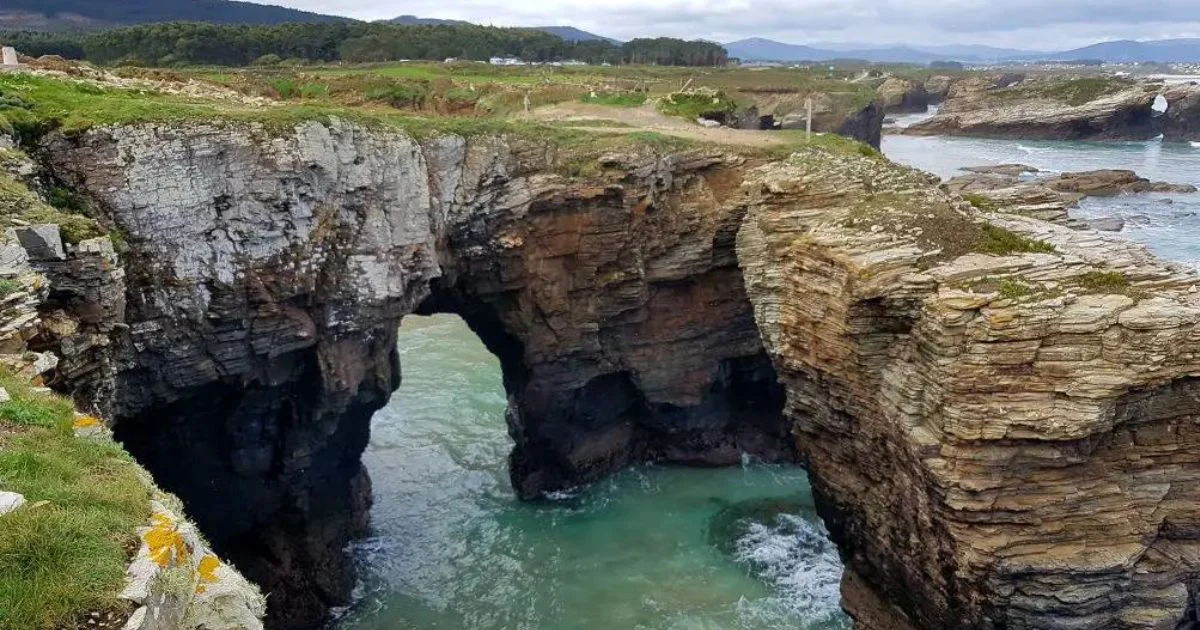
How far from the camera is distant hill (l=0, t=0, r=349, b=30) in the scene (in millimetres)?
117500

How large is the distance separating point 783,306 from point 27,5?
148 meters

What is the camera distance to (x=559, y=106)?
105 ft

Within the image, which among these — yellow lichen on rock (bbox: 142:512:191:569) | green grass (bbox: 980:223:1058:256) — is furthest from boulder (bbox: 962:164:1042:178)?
yellow lichen on rock (bbox: 142:512:191:569)

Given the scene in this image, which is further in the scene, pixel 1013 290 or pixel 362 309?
pixel 362 309

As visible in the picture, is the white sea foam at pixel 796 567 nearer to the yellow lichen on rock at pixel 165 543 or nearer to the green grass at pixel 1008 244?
the green grass at pixel 1008 244

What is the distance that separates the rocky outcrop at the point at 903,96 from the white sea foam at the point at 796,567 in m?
107

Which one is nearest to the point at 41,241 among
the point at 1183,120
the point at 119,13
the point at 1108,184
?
the point at 1108,184

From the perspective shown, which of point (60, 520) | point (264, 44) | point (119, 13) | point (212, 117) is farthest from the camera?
point (119, 13)

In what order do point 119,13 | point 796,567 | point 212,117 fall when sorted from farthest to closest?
1. point 119,13
2. point 796,567
3. point 212,117

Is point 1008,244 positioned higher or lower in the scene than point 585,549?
higher

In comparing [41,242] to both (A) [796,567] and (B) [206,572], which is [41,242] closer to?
(B) [206,572]

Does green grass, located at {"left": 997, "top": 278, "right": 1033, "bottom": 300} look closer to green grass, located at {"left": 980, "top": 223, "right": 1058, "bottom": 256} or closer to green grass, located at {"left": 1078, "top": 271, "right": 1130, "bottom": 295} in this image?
green grass, located at {"left": 1078, "top": 271, "right": 1130, "bottom": 295}

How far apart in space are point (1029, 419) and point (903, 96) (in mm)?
121077

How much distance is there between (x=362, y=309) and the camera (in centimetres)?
1952
